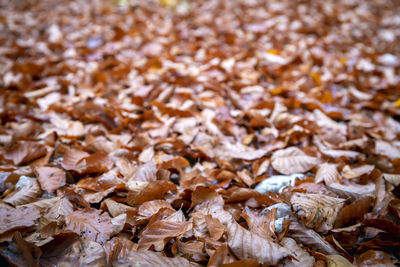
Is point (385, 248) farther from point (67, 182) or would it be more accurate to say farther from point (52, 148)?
point (52, 148)

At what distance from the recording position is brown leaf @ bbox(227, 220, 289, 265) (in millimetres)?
968

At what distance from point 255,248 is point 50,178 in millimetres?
1049

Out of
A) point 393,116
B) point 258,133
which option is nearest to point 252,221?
point 258,133

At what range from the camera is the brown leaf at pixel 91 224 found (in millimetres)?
1120

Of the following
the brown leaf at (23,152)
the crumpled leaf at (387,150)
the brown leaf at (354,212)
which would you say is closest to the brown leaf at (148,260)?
the brown leaf at (354,212)

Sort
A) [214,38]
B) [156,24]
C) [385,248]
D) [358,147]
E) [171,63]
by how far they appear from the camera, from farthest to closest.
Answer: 1. [156,24]
2. [214,38]
3. [171,63]
4. [358,147]
5. [385,248]

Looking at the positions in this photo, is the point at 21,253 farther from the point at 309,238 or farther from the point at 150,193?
the point at 309,238

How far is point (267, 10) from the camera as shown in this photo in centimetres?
418

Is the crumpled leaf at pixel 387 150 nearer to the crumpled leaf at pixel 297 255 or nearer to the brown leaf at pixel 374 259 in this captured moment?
the brown leaf at pixel 374 259

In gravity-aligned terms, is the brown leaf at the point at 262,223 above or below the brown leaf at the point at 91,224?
below

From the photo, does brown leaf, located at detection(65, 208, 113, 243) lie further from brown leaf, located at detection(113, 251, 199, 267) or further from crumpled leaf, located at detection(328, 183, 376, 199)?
crumpled leaf, located at detection(328, 183, 376, 199)

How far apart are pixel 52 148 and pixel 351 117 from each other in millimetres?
2060

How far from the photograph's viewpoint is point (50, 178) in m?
1.40

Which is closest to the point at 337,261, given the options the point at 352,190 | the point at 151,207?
the point at 352,190
